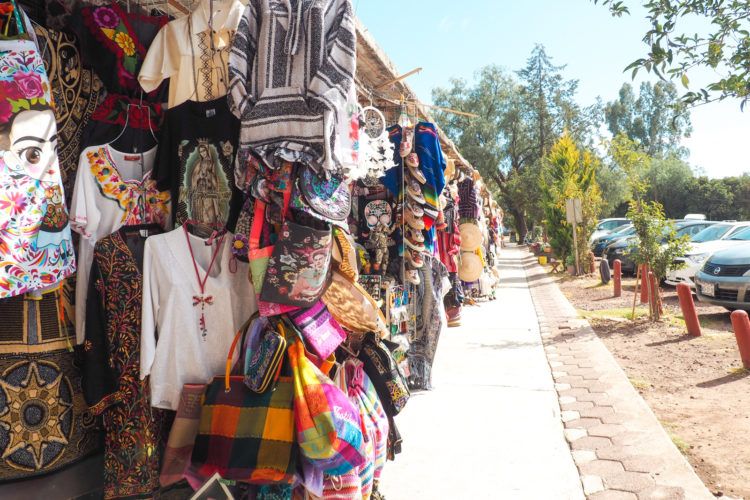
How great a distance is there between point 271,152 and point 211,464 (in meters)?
1.40

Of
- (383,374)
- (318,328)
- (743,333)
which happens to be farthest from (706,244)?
(318,328)

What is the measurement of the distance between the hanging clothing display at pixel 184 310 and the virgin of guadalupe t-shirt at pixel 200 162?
5.9 inches

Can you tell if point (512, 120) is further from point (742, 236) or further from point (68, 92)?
point (68, 92)

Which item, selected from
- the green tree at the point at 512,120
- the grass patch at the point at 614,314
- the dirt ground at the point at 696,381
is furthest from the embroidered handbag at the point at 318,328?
the green tree at the point at 512,120

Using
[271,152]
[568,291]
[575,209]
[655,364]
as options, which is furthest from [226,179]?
[575,209]

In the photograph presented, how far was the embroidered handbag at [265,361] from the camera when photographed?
7.58ft

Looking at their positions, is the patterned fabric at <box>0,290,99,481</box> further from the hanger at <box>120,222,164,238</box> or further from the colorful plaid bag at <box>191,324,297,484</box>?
the colorful plaid bag at <box>191,324,297,484</box>

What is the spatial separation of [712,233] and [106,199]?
553 inches

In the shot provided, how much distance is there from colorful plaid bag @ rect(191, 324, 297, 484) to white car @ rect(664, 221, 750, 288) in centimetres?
979

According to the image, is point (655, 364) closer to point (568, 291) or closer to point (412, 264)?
point (412, 264)

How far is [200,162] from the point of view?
8.61 feet

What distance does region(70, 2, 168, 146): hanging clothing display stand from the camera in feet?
7.88

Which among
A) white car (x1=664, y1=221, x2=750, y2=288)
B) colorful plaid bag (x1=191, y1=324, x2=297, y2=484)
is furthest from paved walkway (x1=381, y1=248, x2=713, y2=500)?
white car (x1=664, y1=221, x2=750, y2=288)

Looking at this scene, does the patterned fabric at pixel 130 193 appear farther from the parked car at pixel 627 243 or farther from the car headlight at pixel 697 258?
the parked car at pixel 627 243
